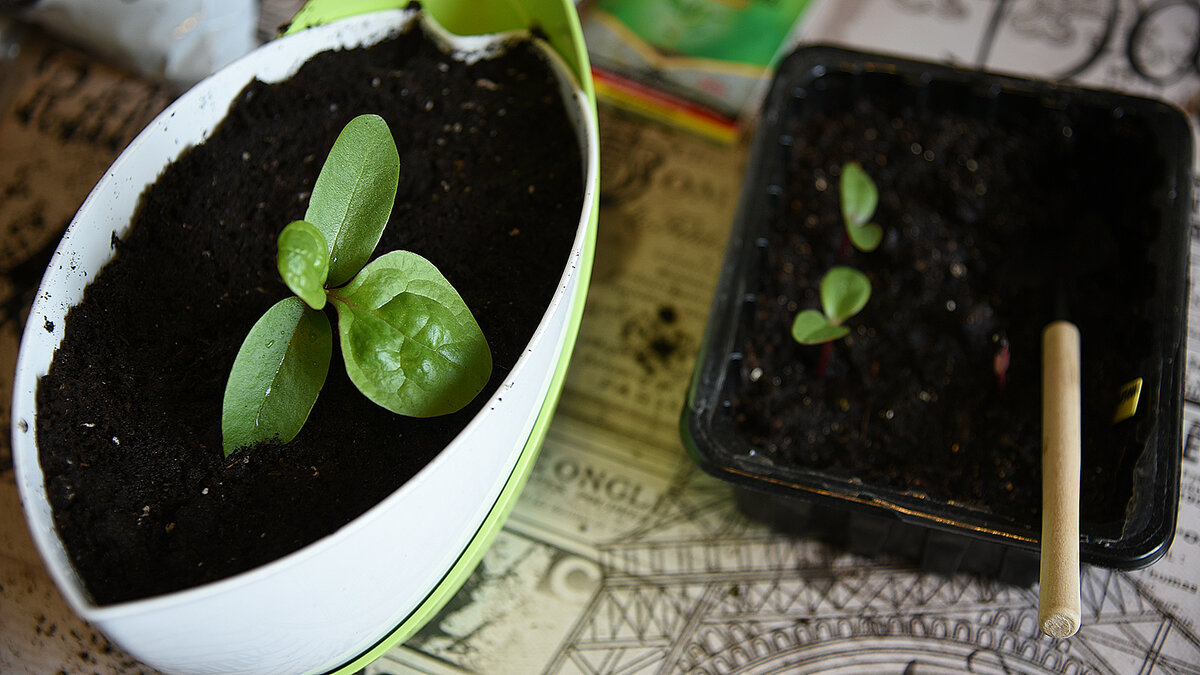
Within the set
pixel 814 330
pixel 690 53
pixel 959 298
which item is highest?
Answer: pixel 690 53

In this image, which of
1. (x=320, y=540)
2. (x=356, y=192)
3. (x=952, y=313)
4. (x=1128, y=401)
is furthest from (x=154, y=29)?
(x=1128, y=401)

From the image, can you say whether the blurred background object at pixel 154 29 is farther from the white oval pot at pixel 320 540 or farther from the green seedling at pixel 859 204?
the green seedling at pixel 859 204

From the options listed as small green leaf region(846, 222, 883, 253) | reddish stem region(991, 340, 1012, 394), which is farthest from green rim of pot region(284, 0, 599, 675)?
reddish stem region(991, 340, 1012, 394)

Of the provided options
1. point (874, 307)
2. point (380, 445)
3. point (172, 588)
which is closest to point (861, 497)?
point (874, 307)

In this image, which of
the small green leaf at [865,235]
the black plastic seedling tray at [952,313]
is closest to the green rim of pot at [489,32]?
the black plastic seedling tray at [952,313]

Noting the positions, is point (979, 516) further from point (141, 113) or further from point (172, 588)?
point (141, 113)

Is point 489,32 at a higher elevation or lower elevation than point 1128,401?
higher

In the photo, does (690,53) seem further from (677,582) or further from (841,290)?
(677,582)

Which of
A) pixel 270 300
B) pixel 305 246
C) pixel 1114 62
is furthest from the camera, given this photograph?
pixel 1114 62
